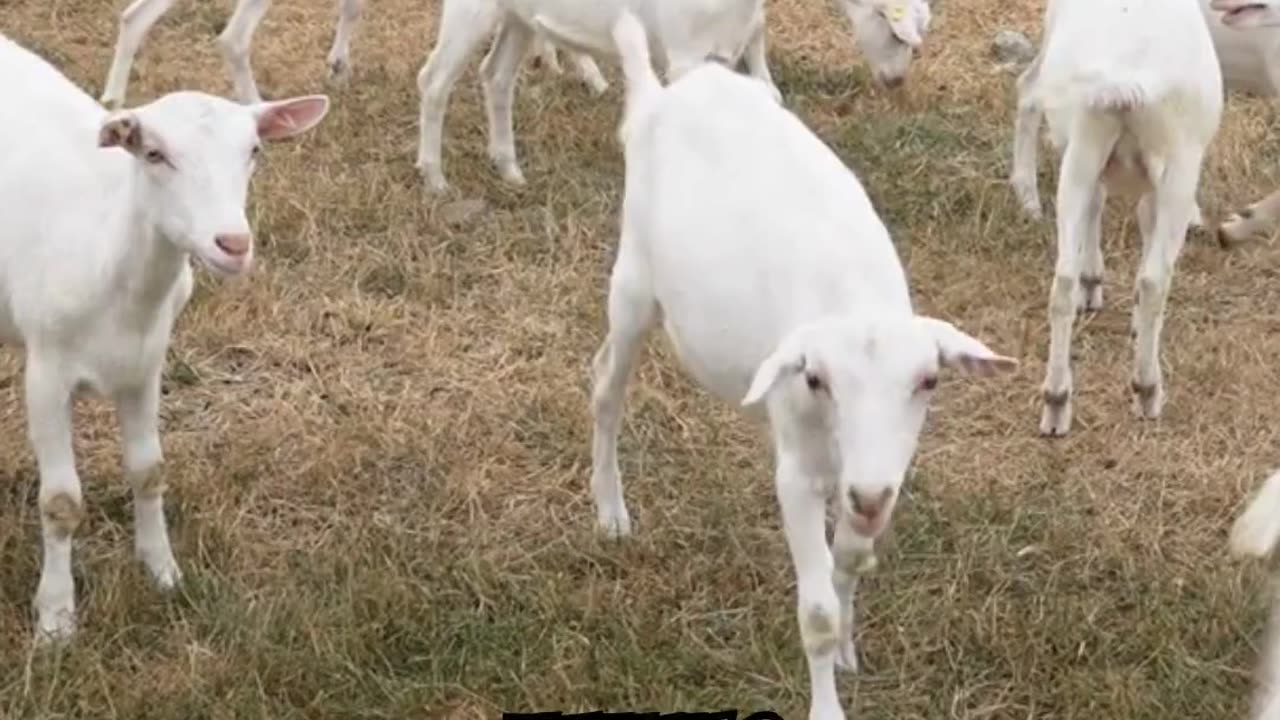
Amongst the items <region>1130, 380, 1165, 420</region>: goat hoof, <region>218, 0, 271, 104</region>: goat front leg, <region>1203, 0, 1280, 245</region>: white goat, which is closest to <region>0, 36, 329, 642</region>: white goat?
<region>1130, 380, 1165, 420</region>: goat hoof

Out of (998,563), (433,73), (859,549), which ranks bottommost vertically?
(433,73)

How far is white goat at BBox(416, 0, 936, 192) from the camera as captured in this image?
7.29 m

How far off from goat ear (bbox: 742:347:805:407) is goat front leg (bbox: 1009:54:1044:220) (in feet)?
13.0

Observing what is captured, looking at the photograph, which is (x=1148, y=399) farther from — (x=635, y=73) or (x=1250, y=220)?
(x=635, y=73)

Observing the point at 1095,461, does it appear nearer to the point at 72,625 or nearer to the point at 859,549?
the point at 859,549

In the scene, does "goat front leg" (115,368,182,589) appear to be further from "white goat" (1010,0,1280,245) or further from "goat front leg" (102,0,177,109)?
"goat front leg" (102,0,177,109)

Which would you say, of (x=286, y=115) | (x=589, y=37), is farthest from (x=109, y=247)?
(x=589, y=37)

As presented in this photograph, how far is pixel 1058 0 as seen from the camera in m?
6.76

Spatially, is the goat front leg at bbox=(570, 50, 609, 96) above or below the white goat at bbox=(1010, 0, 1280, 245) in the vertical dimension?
below

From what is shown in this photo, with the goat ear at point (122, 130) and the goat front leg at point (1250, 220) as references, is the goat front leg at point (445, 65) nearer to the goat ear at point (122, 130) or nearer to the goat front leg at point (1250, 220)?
the goat front leg at point (1250, 220)

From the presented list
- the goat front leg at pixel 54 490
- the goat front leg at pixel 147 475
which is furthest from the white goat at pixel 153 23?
the goat front leg at pixel 54 490

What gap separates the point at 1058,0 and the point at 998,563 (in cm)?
257

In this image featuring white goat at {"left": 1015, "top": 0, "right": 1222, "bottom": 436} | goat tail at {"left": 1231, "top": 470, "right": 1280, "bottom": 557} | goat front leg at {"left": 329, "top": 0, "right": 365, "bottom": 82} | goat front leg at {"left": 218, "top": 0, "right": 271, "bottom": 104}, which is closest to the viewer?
goat tail at {"left": 1231, "top": 470, "right": 1280, "bottom": 557}

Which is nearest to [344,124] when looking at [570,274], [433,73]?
[433,73]
